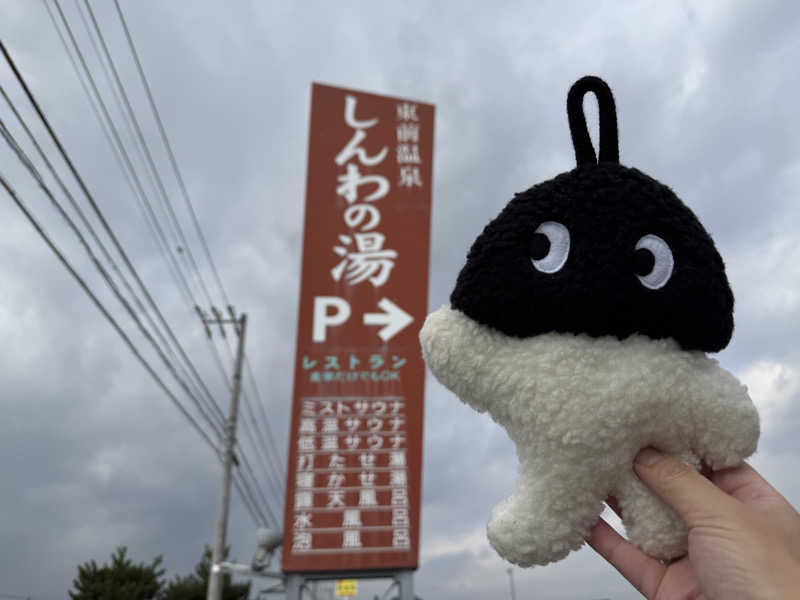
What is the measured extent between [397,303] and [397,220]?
2.92 feet

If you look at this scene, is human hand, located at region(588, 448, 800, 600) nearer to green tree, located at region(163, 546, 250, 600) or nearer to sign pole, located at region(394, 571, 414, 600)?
sign pole, located at region(394, 571, 414, 600)

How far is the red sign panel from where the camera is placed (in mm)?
6164

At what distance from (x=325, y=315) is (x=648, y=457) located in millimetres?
5799

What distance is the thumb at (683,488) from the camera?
2.82 feet

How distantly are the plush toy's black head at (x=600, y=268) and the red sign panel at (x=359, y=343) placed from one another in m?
5.52

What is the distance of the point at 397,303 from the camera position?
264 inches

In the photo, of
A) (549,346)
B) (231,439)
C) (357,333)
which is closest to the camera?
(549,346)

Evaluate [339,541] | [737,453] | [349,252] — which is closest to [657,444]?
[737,453]

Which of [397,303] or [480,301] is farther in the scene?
[397,303]

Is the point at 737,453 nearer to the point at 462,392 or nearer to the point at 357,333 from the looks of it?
the point at 462,392

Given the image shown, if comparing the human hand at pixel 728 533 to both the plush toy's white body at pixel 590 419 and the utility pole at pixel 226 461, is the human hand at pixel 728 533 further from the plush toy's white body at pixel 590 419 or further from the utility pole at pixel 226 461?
the utility pole at pixel 226 461

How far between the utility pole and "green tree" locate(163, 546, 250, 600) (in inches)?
229

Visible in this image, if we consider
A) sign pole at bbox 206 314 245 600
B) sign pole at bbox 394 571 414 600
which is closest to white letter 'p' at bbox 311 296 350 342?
sign pole at bbox 206 314 245 600

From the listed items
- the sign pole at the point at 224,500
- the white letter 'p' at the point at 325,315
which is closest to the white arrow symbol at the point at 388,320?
the white letter 'p' at the point at 325,315
